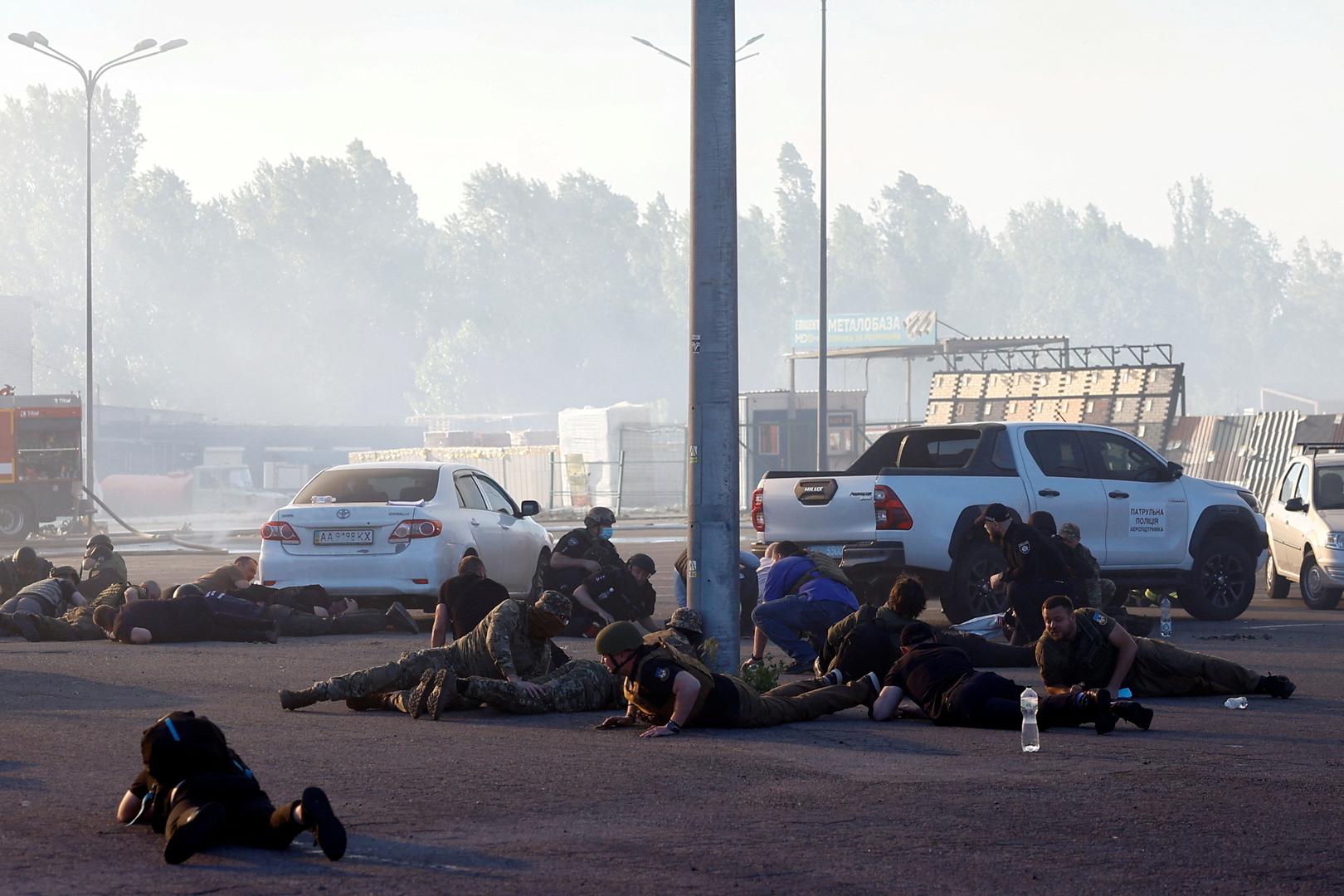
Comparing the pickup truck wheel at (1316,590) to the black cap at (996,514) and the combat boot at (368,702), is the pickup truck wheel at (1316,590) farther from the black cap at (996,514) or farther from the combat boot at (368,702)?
the combat boot at (368,702)

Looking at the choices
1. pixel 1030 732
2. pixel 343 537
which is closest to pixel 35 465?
pixel 343 537

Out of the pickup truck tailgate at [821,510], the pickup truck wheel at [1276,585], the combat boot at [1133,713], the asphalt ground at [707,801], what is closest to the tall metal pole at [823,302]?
the pickup truck wheel at [1276,585]

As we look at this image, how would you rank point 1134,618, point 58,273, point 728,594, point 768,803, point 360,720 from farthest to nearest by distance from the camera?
point 58,273
point 1134,618
point 728,594
point 360,720
point 768,803

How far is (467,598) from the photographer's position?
11609 mm

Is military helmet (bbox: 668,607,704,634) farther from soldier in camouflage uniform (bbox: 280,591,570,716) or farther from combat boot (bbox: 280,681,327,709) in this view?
combat boot (bbox: 280,681,327,709)

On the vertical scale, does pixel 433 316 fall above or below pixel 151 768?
above

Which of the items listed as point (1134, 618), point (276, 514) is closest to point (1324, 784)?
point (1134, 618)

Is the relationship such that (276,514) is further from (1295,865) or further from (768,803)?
(1295,865)

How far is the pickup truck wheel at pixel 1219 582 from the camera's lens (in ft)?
54.5

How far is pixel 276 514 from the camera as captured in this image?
15133 millimetres

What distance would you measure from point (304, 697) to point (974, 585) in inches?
282

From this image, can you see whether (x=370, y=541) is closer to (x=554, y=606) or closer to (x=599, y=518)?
Answer: (x=599, y=518)

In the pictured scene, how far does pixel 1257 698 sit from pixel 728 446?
3.75m

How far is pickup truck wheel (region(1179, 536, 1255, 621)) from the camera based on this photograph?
16625mm
